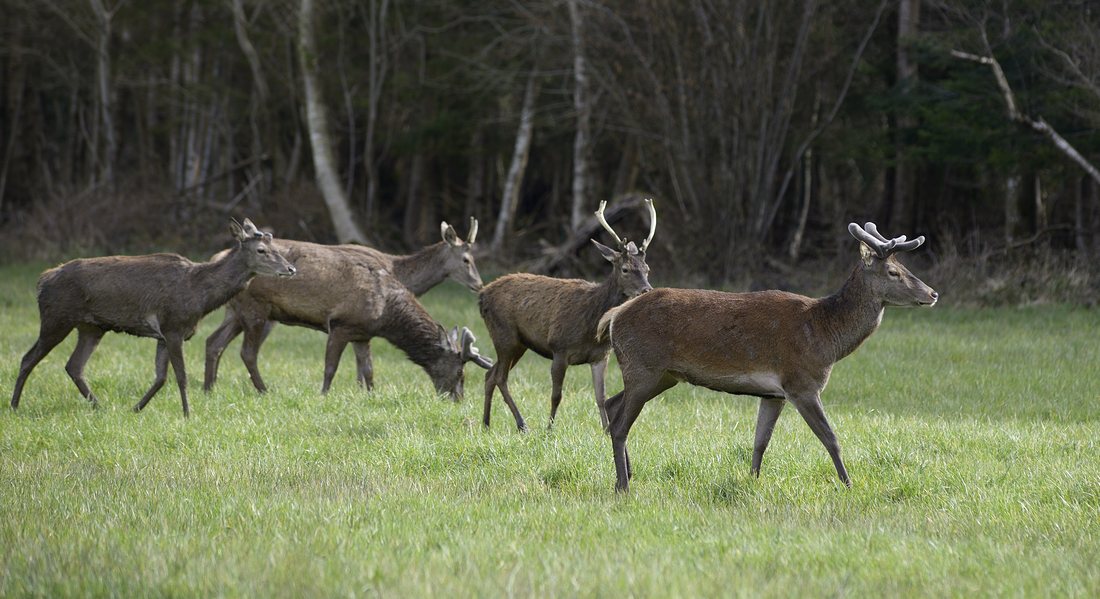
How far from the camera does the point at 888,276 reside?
27.2 feet

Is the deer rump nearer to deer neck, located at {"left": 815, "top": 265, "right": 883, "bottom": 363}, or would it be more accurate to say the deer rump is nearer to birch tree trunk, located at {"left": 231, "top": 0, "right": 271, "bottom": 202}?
deer neck, located at {"left": 815, "top": 265, "right": 883, "bottom": 363}

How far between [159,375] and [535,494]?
179 inches

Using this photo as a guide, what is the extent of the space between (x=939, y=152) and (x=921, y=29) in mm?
3770

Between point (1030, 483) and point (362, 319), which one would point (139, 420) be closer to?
point (362, 319)

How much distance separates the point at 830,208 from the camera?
104ft

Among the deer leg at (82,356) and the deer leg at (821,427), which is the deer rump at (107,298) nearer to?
the deer leg at (82,356)

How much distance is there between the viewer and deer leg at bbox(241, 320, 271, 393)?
12141 millimetres

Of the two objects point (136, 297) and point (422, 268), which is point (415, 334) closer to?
point (422, 268)

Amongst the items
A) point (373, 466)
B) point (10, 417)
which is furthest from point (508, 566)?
point (10, 417)

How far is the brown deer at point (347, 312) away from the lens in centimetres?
Result: 1250

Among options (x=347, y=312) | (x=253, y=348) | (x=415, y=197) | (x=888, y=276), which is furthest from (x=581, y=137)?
(x=888, y=276)

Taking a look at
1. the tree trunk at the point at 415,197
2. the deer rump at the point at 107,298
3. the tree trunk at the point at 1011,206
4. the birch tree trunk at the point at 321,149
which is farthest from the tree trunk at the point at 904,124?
the deer rump at the point at 107,298

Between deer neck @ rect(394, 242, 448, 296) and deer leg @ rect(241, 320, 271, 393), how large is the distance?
206 centimetres

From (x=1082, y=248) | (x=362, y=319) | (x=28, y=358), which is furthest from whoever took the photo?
(x=1082, y=248)
